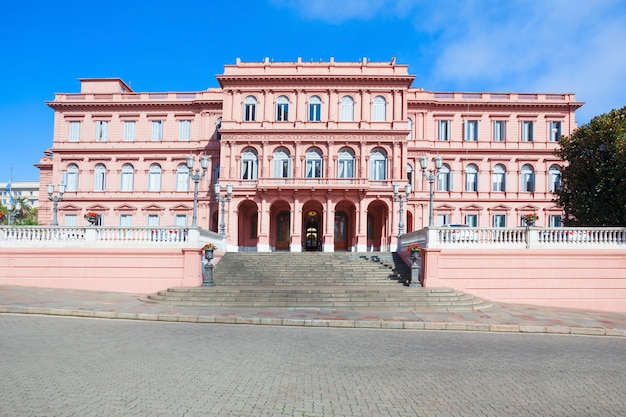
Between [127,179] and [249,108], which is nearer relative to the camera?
[249,108]

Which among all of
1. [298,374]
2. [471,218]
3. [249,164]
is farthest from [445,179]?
[298,374]

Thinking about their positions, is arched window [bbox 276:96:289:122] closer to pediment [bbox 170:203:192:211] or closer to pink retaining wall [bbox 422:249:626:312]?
pediment [bbox 170:203:192:211]

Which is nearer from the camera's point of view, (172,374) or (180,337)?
(172,374)

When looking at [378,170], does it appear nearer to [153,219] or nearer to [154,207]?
[154,207]

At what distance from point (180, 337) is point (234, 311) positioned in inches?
165

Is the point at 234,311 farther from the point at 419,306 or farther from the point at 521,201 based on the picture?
the point at 521,201

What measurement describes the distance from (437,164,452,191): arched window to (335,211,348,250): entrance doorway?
903 centimetres

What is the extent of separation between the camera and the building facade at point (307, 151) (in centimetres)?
3475

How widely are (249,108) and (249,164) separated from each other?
4433mm

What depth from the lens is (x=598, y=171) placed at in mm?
20078

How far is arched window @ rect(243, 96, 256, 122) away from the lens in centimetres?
3566

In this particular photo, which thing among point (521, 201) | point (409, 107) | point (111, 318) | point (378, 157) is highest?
point (409, 107)

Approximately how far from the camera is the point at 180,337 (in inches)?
408

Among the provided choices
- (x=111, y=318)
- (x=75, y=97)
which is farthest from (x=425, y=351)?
(x=75, y=97)
